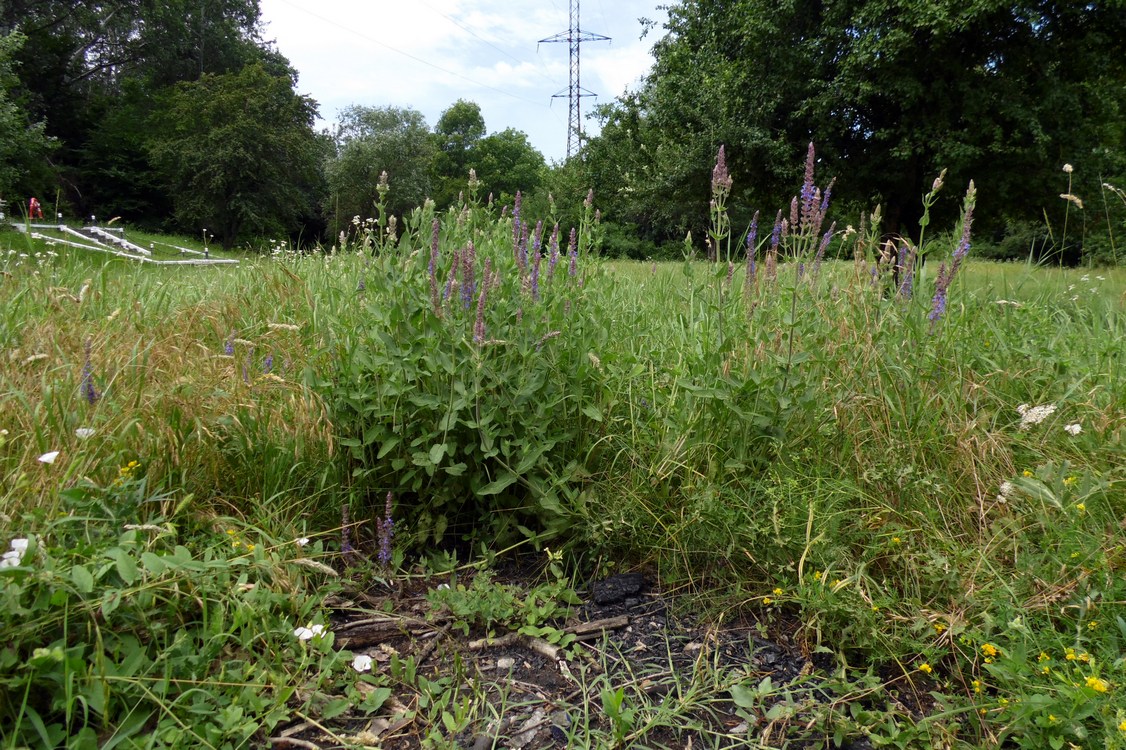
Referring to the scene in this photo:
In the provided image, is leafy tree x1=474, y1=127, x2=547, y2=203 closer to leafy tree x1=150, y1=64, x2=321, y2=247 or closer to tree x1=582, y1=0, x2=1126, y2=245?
leafy tree x1=150, y1=64, x2=321, y2=247

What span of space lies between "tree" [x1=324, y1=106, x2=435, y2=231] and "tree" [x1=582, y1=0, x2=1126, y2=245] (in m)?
28.1

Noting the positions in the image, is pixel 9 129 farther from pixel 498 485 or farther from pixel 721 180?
pixel 721 180

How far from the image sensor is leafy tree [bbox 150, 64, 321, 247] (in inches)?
1117

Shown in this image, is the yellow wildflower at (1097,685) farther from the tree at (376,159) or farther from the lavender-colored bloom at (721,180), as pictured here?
the tree at (376,159)

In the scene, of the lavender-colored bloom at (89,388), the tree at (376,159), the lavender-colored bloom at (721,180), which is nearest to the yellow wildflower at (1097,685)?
the lavender-colored bloom at (721,180)

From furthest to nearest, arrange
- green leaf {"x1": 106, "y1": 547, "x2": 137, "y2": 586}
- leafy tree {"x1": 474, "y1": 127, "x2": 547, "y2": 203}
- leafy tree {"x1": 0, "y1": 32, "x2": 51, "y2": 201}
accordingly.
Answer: leafy tree {"x1": 474, "y1": 127, "x2": 547, "y2": 203}, leafy tree {"x1": 0, "y1": 32, "x2": 51, "y2": 201}, green leaf {"x1": 106, "y1": 547, "x2": 137, "y2": 586}

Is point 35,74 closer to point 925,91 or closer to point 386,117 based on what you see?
point 386,117

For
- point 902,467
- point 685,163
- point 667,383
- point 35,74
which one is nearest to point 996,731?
point 902,467

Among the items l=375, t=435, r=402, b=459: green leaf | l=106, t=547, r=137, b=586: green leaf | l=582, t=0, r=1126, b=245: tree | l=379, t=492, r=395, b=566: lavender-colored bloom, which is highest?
l=582, t=0, r=1126, b=245: tree

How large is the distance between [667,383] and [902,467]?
88cm

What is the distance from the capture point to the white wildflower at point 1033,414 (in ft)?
6.86

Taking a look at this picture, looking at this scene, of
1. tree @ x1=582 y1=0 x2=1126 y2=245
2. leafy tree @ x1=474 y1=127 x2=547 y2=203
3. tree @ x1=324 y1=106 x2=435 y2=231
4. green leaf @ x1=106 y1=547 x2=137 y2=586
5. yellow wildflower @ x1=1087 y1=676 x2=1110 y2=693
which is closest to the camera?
yellow wildflower @ x1=1087 y1=676 x2=1110 y2=693

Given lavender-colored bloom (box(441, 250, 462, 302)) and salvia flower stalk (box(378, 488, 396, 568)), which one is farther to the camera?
lavender-colored bloom (box(441, 250, 462, 302))

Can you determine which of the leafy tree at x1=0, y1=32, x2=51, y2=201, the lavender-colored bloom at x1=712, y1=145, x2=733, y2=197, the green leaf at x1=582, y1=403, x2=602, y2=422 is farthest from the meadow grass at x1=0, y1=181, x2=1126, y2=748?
the leafy tree at x1=0, y1=32, x2=51, y2=201
